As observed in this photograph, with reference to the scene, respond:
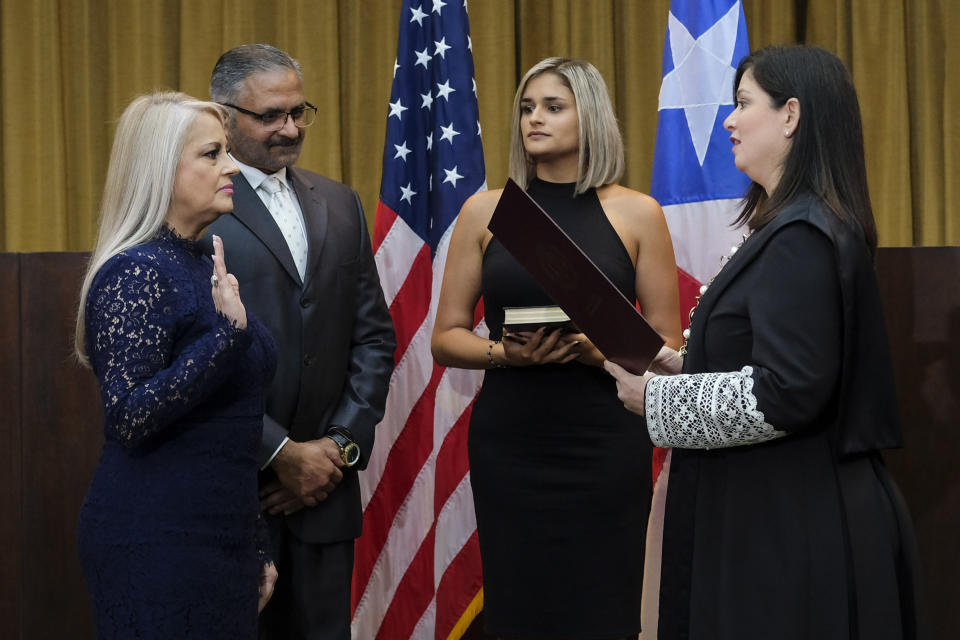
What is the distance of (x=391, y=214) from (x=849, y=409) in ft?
6.44

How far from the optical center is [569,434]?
2742 millimetres

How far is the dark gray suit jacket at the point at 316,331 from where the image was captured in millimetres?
2654

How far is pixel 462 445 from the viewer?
3383 millimetres

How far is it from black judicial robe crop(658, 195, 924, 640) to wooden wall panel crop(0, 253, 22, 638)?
2.03 metres

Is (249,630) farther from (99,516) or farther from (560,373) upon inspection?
(560,373)

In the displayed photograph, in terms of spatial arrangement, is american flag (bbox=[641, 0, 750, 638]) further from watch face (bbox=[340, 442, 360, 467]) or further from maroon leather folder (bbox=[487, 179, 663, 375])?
maroon leather folder (bbox=[487, 179, 663, 375])

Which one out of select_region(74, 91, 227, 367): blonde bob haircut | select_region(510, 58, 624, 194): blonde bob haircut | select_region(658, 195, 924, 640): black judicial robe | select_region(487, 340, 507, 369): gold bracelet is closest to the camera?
select_region(658, 195, 924, 640): black judicial robe

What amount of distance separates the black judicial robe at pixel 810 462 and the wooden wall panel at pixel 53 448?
1.91 meters

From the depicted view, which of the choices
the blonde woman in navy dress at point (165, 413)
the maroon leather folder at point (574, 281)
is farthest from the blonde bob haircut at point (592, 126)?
the blonde woman in navy dress at point (165, 413)

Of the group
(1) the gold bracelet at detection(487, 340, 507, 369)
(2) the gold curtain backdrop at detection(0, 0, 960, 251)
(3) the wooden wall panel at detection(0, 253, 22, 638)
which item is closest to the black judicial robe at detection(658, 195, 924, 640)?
(1) the gold bracelet at detection(487, 340, 507, 369)

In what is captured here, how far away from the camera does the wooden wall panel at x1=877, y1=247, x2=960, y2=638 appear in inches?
126

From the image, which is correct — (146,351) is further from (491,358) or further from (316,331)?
(491,358)

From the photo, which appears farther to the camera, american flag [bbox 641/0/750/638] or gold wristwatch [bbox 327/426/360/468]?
american flag [bbox 641/0/750/638]

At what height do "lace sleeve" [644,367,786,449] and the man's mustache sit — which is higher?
the man's mustache
